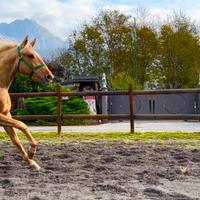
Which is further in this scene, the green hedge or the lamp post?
the lamp post

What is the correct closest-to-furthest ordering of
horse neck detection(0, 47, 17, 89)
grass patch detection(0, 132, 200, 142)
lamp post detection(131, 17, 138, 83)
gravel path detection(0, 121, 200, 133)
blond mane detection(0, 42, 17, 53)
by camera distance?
horse neck detection(0, 47, 17, 89) → blond mane detection(0, 42, 17, 53) → grass patch detection(0, 132, 200, 142) → gravel path detection(0, 121, 200, 133) → lamp post detection(131, 17, 138, 83)

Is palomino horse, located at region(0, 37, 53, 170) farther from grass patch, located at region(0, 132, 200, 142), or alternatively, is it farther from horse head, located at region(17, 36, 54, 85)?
grass patch, located at region(0, 132, 200, 142)

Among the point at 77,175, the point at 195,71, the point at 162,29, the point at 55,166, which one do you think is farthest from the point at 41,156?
the point at 162,29

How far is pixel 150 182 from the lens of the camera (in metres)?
6.02

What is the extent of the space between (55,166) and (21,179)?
1112 millimetres

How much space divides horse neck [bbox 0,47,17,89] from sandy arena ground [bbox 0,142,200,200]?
1287 mm

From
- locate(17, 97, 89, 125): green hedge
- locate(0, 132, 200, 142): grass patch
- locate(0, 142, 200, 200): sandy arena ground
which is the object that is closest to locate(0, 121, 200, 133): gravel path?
locate(17, 97, 89, 125): green hedge

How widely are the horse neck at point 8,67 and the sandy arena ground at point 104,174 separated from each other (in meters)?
1.29

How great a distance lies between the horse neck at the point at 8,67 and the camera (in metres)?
7.32

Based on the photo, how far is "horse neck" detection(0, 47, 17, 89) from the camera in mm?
7320

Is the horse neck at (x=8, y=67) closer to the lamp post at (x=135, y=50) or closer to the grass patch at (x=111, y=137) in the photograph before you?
the grass patch at (x=111, y=137)

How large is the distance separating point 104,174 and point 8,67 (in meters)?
2.14

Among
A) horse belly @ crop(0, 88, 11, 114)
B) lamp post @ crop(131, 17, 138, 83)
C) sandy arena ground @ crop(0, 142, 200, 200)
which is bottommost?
sandy arena ground @ crop(0, 142, 200, 200)

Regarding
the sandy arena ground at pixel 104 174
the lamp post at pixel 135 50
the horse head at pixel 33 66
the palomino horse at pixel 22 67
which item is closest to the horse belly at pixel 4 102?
the palomino horse at pixel 22 67
